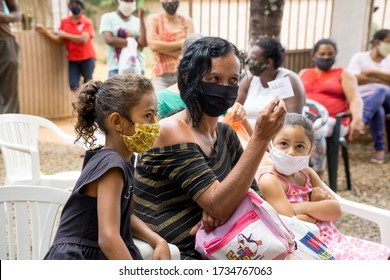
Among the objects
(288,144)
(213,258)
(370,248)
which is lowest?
(370,248)

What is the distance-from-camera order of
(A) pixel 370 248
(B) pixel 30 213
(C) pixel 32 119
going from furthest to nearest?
(C) pixel 32 119 < (A) pixel 370 248 < (B) pixel 30 213

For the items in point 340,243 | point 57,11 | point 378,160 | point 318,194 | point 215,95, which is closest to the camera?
point 215,95

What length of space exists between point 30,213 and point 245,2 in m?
6.69

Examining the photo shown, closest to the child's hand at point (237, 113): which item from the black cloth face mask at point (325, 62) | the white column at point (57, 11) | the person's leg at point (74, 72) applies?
the black cloth face mask at point (325, 62)

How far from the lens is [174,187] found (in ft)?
6.81

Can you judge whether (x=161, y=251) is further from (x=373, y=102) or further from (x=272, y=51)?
(x=373, y=102)

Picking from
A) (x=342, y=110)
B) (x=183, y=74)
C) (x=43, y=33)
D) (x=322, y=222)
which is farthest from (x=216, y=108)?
(x=43, y=33)

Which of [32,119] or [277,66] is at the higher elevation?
[277,66]

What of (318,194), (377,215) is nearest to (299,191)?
(318,194)

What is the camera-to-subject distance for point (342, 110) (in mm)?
5484

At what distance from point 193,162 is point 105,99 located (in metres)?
0.39

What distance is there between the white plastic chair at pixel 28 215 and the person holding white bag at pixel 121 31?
143 inches

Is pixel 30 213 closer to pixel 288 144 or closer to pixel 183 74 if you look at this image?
pixel 183 74

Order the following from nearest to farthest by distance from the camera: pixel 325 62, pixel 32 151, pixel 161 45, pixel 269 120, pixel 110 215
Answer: pixel 110 215, pixel 269 120, pixel 32 151, pixel 325 62, pixel 161 45
